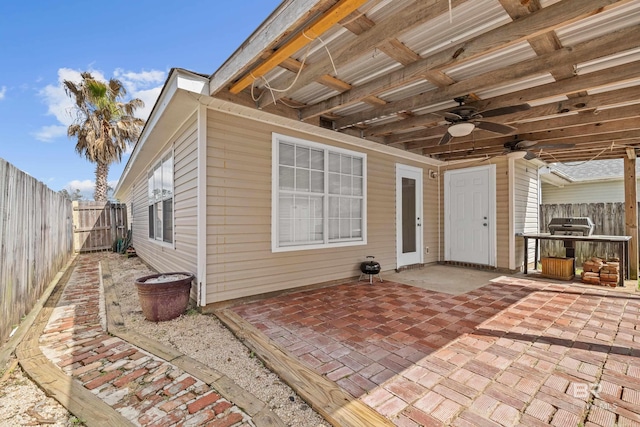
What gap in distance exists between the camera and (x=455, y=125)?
369 centimetres

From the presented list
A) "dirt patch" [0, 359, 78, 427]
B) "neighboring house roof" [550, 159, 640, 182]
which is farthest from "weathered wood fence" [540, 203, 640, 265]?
"dirt patch" [0, 359, 78, 427]

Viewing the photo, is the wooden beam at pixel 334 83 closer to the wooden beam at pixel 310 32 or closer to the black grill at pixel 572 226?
the wooden beam at pixel 310 32

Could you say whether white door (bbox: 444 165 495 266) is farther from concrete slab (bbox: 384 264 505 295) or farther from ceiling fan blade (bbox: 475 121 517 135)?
ceiling fan blade (bbox: 475 121 517 135)

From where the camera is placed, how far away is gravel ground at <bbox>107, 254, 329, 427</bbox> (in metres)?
1.76

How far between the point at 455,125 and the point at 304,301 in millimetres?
3111

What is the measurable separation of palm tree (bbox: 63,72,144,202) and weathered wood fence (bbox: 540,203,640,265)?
48.5ft

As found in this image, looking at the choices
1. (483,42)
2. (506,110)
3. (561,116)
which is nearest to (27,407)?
(483,42)

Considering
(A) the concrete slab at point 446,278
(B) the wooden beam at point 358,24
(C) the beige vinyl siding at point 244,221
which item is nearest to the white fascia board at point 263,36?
(B) the wooden beam at point 358,24

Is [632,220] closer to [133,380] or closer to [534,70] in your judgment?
[534,70]

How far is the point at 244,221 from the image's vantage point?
12.8ft

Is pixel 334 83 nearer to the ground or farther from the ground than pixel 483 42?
farther from the ground

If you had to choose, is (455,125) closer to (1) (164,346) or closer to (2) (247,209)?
(2) (247,209)

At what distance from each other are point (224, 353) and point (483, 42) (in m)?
3.43

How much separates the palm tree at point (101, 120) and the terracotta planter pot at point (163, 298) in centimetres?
1029
